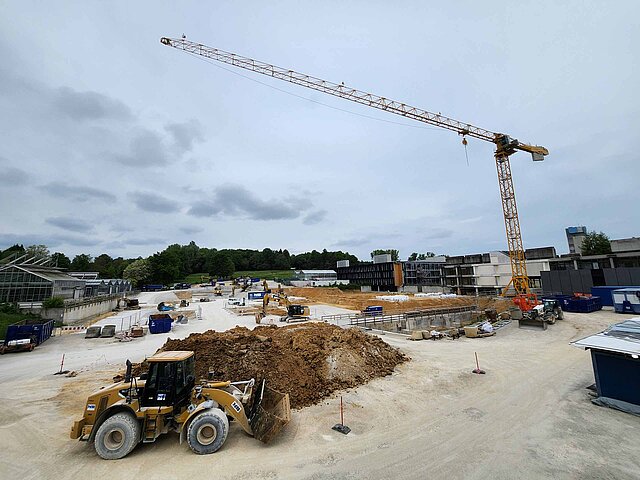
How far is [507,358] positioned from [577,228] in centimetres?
7310

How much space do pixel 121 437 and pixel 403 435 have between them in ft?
27.6

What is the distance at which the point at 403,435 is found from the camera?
9562 millimetres

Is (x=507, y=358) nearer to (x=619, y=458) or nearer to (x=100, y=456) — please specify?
(x=619, y=458)

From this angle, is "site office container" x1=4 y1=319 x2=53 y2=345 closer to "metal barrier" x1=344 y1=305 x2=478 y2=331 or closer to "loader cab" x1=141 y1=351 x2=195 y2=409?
"loader cab" x1=141 y1=351 x2=195 y2=409

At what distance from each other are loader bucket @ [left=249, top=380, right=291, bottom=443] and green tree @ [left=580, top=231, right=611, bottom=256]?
87.0 m

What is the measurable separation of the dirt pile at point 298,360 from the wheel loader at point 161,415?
3.58m

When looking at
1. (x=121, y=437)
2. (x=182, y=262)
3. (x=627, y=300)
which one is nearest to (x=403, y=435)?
(x=121, y=437)

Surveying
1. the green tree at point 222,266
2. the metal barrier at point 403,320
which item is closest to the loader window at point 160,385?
the metal barrier at point 403,320

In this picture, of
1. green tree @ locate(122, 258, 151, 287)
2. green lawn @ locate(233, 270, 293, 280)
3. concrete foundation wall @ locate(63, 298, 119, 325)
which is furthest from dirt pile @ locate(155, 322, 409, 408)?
green lawn @ locate(233, 270, 293, 280)

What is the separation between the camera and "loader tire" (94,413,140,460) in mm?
8188

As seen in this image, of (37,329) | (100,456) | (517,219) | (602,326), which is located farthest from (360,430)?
(517,219)

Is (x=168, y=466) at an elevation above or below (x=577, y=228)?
below

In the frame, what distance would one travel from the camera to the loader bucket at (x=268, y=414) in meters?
8.79

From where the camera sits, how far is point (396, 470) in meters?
7.68
